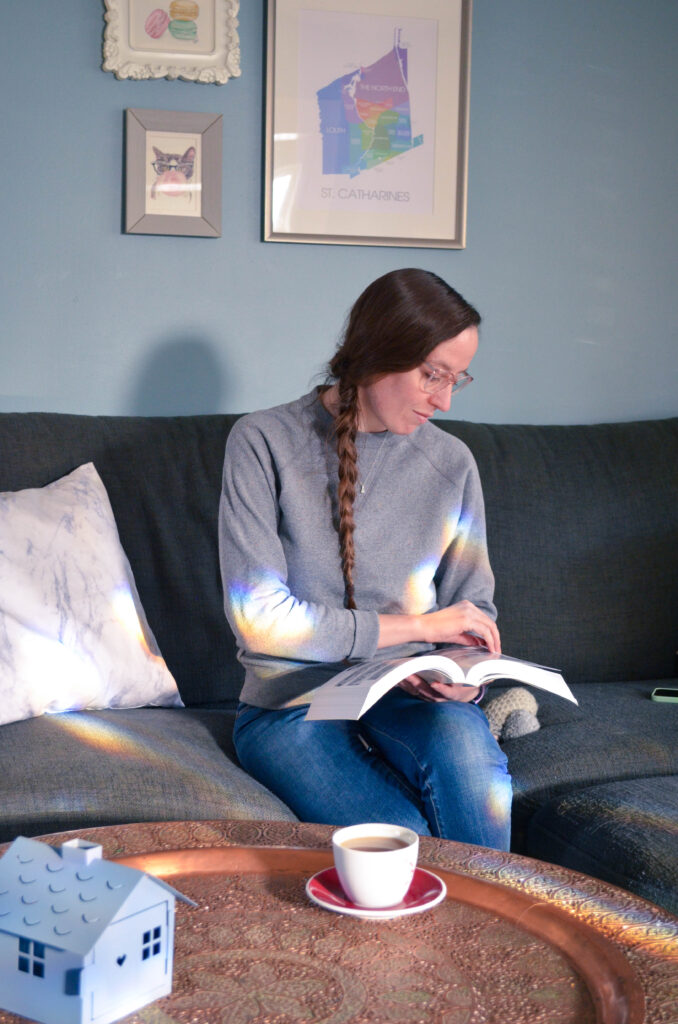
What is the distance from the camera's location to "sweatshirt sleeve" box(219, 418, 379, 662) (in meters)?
1.63

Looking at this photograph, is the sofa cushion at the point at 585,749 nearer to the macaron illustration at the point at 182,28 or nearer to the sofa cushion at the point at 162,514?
the sofa cushion at the point at 162,514

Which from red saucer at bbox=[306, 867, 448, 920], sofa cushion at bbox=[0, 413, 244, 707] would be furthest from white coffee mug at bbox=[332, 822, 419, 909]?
sofa cushion at bbox=[0, 413, 244, 707]

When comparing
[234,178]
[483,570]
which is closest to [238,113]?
[234,178]

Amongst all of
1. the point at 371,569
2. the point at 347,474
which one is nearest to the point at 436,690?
the point at 371,569

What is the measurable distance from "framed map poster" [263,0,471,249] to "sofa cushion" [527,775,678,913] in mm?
1366

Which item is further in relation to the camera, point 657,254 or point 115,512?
point 657,254

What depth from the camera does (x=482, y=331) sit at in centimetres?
255

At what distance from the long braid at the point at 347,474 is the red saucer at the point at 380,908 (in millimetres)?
757

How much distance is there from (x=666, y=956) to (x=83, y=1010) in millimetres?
447

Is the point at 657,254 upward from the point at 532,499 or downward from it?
upward

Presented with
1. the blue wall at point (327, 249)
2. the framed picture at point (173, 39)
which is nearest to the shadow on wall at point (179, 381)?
the blue wall at point (327, 249)

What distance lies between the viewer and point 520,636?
2.17 m

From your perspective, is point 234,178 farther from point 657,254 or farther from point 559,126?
point 657,254

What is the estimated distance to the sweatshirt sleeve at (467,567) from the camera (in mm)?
1834
